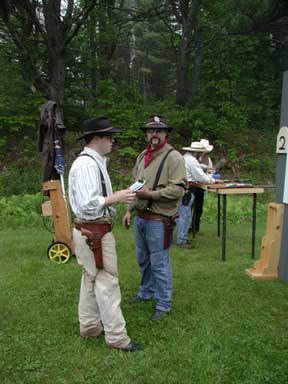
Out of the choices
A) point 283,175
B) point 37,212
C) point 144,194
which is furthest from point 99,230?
point 37,212

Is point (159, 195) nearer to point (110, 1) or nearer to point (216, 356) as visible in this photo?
point (216, 356)

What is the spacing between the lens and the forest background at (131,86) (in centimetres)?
1351

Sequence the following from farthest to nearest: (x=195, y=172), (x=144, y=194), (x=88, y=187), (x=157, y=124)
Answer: (x=195, y=172) → (x=157, y=124) → (x=144, y=194) → (x=88, y=187)

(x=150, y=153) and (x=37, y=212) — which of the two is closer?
(x=150, y=153)

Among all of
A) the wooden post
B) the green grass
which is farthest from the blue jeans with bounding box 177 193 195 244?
the wooden post

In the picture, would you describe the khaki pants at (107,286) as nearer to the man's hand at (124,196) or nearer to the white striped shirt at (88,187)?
the white striped shirt at (88,187)

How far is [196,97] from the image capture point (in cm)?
1630

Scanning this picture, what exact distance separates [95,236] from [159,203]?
2.97 feet

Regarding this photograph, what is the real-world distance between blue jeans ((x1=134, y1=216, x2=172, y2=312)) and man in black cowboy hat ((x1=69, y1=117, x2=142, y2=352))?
2.17ft

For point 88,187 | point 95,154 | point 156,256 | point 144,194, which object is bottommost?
point 156,256

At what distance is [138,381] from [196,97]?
1414 centimetres

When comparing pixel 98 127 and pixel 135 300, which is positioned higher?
pixel 98 127

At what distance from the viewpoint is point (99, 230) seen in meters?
3.52

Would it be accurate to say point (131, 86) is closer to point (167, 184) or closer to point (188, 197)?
point (188, 197)
